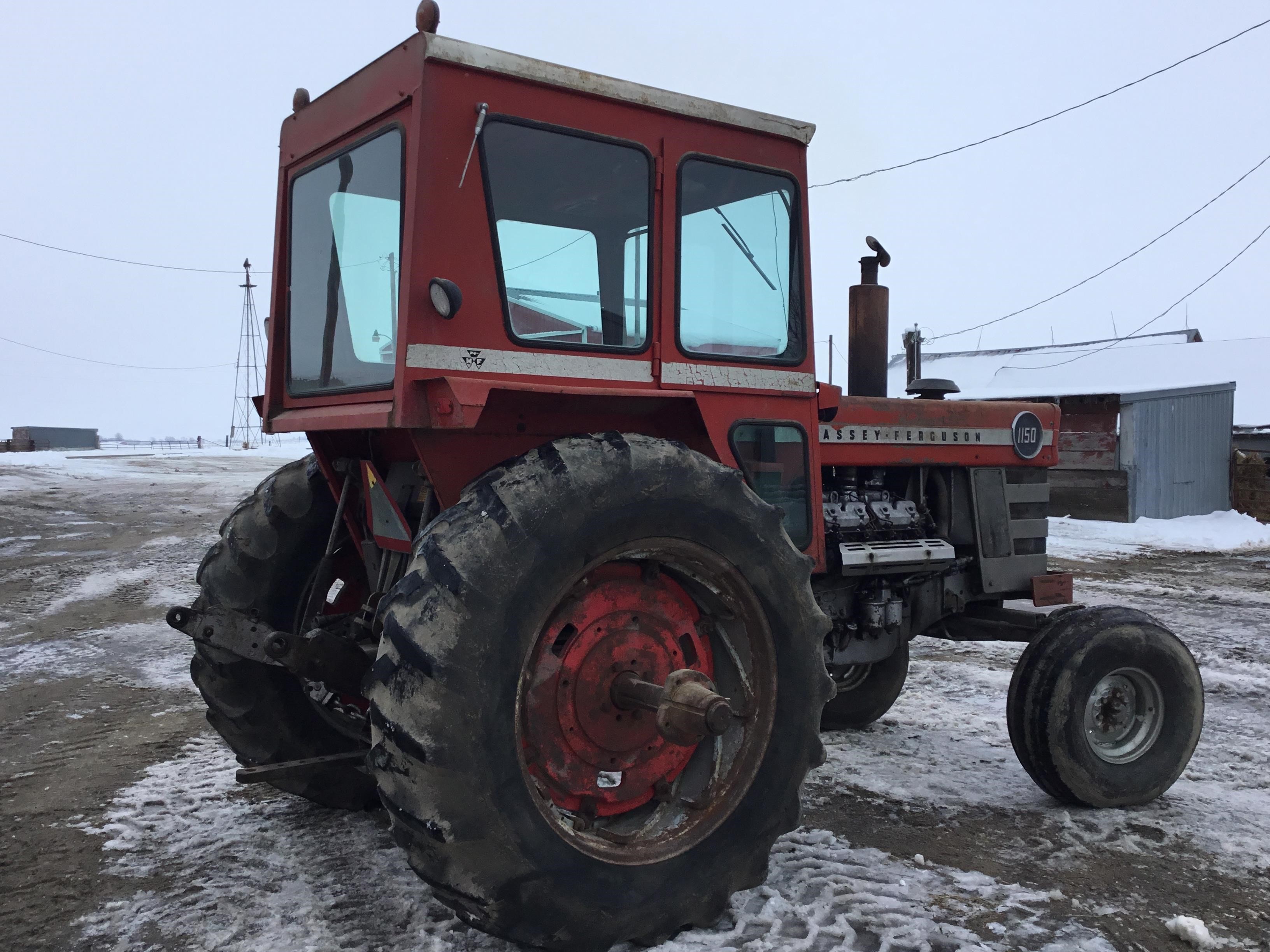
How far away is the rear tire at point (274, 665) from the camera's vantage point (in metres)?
3.47

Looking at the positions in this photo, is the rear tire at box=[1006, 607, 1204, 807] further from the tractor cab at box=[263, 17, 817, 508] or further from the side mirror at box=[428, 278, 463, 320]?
the side mirror at box=[428, 278, 463, 320]

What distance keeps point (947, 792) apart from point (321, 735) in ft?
8.35

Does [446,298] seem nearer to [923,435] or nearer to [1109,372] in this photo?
[923,435]

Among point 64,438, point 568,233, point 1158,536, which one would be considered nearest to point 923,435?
point 568,233

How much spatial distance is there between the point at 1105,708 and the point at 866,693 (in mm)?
1227

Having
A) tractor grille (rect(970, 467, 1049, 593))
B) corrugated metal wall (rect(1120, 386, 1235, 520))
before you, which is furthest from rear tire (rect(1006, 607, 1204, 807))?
corrugated metal wall (rect(1120, 386, 1235, 520))

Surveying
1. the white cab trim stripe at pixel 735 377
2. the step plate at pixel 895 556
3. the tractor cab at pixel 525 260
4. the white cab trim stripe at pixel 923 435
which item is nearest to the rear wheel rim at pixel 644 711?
the tractor cab at pixel 525 260

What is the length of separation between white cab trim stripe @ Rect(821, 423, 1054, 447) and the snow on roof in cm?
1348

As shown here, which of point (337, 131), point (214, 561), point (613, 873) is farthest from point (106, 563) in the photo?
point (613, 873)

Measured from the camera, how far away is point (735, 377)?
3.25m

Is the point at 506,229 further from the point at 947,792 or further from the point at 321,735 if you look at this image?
the point at 947,792

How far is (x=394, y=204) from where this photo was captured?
285 cm

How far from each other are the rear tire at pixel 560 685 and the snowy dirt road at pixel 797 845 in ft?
1.05

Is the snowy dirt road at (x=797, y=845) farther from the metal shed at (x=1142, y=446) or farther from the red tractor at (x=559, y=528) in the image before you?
the metal shed at (x=1142, y=446)
